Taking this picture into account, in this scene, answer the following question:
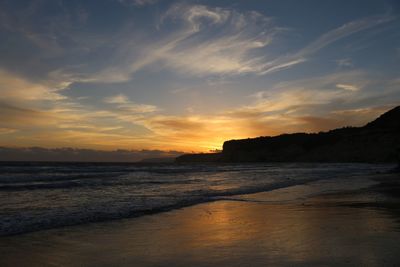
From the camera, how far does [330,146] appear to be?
429 ft

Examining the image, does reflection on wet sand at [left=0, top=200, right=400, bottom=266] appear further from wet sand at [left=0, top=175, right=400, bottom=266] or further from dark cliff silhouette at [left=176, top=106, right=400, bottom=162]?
dark cliff silhouette at [left=176, top=106, right=400, bottom=162]

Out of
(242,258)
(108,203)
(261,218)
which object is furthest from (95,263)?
(108,203)

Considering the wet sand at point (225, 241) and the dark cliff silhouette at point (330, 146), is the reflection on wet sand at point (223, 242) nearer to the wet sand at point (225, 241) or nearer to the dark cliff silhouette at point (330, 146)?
the wet sand at point (225, 241)

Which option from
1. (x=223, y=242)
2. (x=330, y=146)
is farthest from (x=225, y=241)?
(x=330, y=146)

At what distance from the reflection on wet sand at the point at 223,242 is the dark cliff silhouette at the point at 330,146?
244ft

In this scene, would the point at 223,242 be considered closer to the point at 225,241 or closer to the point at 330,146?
the point at 225,241

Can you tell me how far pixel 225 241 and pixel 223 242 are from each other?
105 millimetres

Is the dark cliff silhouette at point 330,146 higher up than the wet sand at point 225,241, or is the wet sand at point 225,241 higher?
the dark cliff silhouette at point 330,146

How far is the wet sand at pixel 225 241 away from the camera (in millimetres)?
6585

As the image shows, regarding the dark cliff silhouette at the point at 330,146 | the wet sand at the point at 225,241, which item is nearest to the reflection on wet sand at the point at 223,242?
the wet sand at the point at 225,241

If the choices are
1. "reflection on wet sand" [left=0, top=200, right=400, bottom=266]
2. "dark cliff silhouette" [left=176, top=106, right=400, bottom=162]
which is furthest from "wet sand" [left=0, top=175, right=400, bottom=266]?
"dark cliff silhouette" [left=176, top=106, right=400, bottom=162]

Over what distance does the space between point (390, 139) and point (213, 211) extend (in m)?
102

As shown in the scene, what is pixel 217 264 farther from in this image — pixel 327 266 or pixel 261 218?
pixel 261 218

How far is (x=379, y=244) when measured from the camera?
7.28 meters
